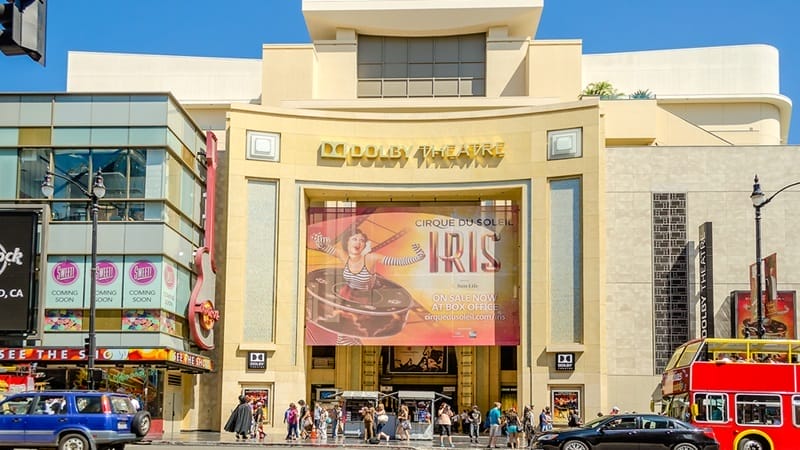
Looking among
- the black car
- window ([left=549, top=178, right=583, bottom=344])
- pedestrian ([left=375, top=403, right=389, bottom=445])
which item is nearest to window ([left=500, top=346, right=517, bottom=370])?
window ([left=549, top=178, right=583, bottom=344])

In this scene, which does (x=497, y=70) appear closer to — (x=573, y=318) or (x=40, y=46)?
(x=573, y=318)

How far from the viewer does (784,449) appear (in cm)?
3400

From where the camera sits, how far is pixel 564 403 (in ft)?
164

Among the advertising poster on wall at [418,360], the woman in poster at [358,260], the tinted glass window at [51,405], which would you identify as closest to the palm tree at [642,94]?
the advertising poster on wall at [418,360]

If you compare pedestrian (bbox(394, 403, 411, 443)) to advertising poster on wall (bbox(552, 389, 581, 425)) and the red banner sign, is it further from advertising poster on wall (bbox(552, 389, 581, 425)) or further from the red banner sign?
the red banner sign

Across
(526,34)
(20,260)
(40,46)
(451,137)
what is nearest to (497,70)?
(526,34)

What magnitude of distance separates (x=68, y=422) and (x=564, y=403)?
27.4 meters

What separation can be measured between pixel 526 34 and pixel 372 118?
531 inches

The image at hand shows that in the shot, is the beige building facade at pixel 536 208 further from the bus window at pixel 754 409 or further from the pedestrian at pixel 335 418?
the bus window at pixel 754 409

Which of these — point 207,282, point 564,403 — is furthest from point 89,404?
point 564,403

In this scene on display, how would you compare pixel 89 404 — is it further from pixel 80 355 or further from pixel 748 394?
pixel 748 394

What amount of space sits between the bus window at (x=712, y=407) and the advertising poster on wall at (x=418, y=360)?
91.9 ft

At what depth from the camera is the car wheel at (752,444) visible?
34.2 meters

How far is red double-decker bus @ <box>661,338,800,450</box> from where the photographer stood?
111 ft
